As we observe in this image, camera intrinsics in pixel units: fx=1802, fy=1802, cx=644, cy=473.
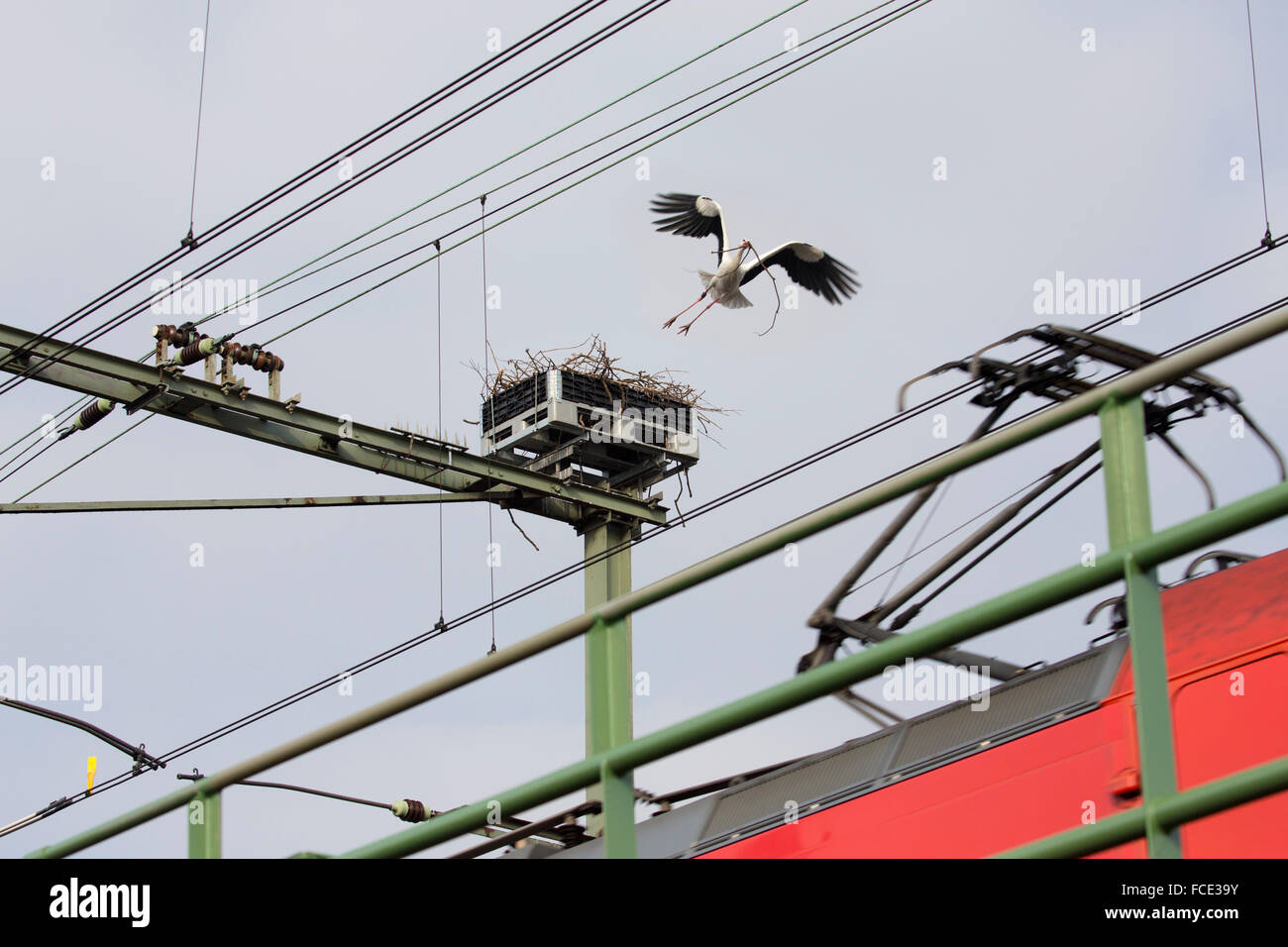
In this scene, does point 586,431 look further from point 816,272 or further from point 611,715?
point 611,715

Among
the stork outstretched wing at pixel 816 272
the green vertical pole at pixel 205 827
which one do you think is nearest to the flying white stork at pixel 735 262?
the stork outstretched wing at pixel 816 272

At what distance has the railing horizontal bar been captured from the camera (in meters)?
4.01

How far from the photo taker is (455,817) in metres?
5.21

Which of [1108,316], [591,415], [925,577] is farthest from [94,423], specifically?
[925,577]

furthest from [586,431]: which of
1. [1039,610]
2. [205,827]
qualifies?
[1039,610]

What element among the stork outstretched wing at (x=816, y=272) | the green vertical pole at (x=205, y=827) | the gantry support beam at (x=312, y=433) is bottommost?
the green vertical pole at (x=205, y=827)

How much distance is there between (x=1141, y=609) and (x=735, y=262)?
1474cm

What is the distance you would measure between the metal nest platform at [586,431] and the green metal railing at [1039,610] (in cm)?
1452

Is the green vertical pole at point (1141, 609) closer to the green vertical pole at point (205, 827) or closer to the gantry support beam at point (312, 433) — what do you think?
the green vertical pole at point (205, 827)

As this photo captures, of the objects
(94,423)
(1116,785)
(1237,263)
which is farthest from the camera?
(94,423)

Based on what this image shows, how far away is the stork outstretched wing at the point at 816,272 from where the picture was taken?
741 inches

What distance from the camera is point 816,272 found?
1908 centimetres
